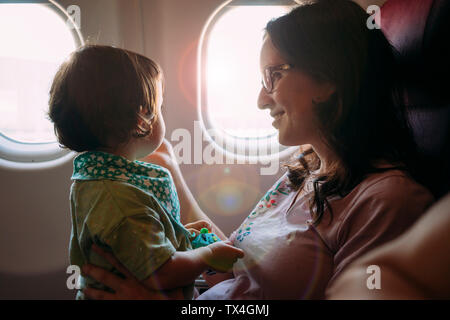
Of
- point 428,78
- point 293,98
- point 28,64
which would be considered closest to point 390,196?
point 428,78

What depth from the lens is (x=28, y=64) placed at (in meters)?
1.36

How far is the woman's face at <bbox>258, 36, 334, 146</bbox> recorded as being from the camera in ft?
2.56

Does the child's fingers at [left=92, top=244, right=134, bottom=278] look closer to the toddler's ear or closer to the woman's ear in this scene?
the toddler's ear

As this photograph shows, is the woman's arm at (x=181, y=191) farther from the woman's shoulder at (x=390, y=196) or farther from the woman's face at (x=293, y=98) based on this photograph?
the woman's shoulder at (x=390, y=196)

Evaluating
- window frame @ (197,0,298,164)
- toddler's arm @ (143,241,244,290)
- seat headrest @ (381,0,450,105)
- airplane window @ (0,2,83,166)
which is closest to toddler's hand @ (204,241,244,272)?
toddler's arm @ (143,241,244,290)

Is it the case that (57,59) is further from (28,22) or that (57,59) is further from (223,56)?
(223,56)

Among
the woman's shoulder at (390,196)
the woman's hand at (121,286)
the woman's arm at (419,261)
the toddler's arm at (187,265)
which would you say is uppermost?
the woman's shoulder at (390,196)

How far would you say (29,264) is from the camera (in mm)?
1392

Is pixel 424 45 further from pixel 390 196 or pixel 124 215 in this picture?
pixel 124 215

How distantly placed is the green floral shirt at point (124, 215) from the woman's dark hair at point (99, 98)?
0.07 meters

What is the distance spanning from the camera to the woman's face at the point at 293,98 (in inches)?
30.8

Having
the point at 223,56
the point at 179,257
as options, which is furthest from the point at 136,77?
the point at 223,56

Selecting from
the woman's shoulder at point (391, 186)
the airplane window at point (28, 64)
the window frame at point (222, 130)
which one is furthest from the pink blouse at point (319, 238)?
the airplane window at point (28, 64)
